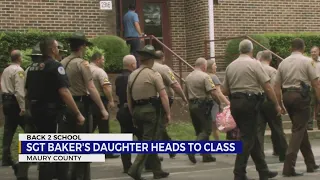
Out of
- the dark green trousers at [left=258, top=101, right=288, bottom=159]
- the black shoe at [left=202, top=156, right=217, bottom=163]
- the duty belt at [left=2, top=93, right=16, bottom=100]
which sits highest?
the duty belt at [left=2, top=93, right=16, bottom=100]

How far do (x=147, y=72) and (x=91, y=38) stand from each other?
7.27 meters

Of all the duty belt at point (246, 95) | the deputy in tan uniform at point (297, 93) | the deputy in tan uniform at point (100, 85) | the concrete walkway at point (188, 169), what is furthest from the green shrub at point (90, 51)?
the duty belt at point (246, 95)

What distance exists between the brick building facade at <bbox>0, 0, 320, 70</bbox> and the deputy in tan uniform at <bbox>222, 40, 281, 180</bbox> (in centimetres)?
823

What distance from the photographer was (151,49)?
9258 mm

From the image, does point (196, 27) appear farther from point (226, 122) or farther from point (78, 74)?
point (78, 74)

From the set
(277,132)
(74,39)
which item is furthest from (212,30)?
(74,39)

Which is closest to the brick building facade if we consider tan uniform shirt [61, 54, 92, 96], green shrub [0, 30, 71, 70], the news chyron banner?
green shrub [0, 30, 71, 70]

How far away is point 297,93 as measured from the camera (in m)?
9.30

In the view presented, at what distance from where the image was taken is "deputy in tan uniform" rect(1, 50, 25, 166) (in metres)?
10.3

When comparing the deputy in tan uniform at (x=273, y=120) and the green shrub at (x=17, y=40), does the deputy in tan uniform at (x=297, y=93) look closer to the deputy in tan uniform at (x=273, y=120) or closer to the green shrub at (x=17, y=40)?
the deputy in tan uniform at (x=273, y=120)

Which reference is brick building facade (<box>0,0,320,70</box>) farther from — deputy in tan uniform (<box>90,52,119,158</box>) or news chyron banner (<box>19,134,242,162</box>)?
news chyron banner (<box>19,134,242,162</box>)

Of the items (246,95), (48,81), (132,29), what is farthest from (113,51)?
(48,81)

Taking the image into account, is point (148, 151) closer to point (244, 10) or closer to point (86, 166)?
point (86, 166)

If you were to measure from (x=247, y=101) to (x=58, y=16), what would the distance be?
338 inches
